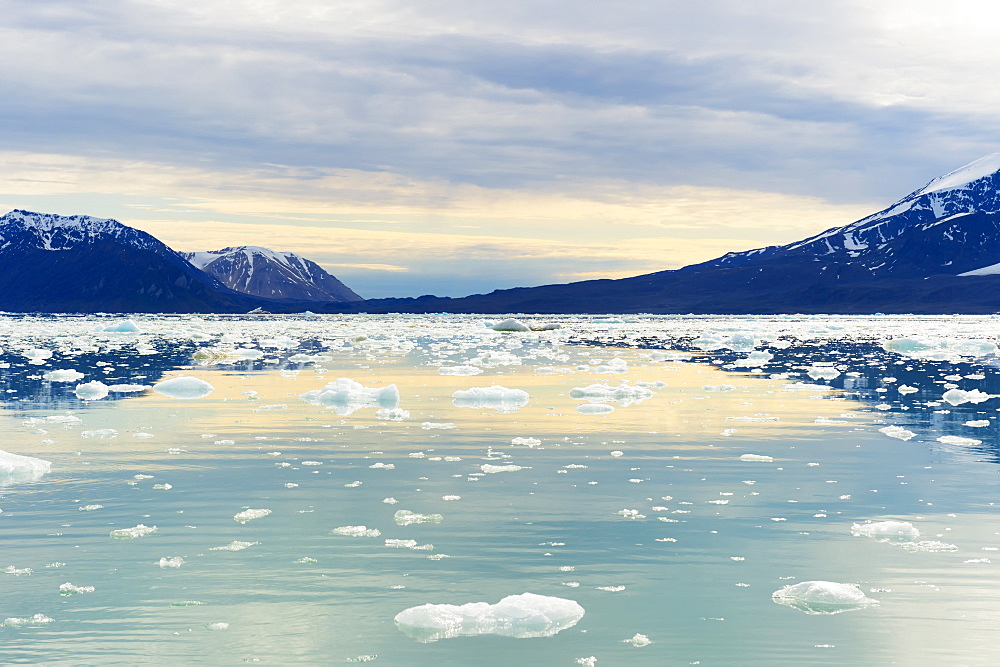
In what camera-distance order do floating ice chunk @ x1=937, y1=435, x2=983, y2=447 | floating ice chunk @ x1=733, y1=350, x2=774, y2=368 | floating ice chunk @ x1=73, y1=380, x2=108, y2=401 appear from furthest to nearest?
1. floating ice chunk @ x1=733, y1=350, x2=774, y2=368
2. floating ice chunk @ x1=73, y1=380, x2=108, y2=401
3. floating ice chunk @ x1=937, y1=435, x2=983, y2=447

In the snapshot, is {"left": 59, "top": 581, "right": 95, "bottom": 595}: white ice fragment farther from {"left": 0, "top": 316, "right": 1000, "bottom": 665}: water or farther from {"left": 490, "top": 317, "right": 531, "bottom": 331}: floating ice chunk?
{"left": 490, "top": 317, "right": 531, "bottom": 331}: floating ice chunk

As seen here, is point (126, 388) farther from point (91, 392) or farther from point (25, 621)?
point (25, 621)

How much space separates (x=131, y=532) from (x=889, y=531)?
624 centimetres

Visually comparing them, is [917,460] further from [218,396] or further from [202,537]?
[218,396]

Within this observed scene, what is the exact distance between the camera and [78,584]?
22.2 ft

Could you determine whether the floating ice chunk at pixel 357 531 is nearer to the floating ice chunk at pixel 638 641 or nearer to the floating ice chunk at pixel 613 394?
the floating ice chunk at pixel 638 641

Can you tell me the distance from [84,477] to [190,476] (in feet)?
3.66

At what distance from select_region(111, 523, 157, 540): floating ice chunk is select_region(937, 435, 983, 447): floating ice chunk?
10452 mm

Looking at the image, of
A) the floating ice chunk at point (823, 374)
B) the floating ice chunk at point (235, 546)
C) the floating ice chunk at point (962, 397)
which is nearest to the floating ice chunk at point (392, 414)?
the floating ice chunk at point (235, 546)

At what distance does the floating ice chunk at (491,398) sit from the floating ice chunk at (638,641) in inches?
493

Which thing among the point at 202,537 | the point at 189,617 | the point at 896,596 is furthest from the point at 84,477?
the point at 896,596

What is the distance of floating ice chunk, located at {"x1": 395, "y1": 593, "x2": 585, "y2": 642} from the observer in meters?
5.94

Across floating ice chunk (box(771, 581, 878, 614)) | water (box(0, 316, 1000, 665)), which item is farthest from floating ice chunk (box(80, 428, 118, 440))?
floating ice chunk (box(771, 581, 878, 614))

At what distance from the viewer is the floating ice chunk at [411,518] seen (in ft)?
28.5
